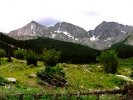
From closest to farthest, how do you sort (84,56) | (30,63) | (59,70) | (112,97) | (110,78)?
(112,97), (59,70), (110,78), (30,63), (84,56)

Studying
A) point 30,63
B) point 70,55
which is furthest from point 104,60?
point 70,55

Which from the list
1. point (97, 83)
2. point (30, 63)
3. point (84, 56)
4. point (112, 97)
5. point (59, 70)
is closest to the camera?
point (112, 97)

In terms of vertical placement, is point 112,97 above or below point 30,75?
above

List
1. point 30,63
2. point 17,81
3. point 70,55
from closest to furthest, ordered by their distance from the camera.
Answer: point 17,81, point 30,63, point 70,55

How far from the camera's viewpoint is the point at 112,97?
22.0ft

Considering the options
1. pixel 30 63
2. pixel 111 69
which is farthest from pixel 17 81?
pixel 111 69

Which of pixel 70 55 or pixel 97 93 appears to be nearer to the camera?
pixel 97 93

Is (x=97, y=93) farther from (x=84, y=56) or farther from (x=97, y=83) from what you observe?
(x=84, y=56)

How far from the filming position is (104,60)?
213ft

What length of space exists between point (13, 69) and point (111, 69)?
20439 mm

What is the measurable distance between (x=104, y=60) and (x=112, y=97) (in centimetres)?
5856

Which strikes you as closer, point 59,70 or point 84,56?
point 59,70

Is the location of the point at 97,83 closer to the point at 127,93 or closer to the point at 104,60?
the point at 104,60

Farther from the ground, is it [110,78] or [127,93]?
[127,93]
